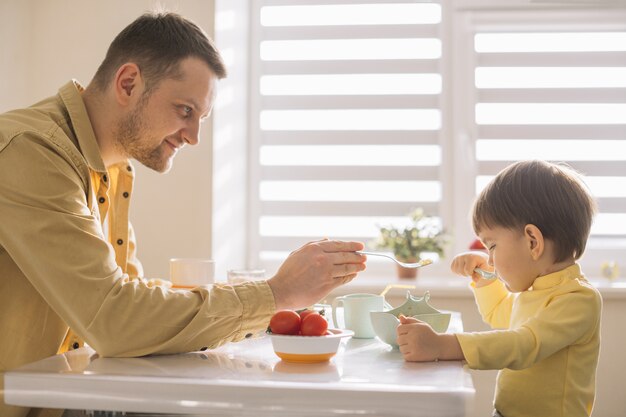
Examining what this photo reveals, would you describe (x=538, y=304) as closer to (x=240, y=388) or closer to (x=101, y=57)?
(x=240, y=388)

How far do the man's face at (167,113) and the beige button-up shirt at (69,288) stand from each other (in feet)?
0.84

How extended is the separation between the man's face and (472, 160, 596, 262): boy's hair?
74 cm

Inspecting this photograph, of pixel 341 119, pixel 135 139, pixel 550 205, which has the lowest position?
pixel 550 205

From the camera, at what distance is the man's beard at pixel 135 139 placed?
1867 millimetres

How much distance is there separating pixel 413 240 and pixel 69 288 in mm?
2131

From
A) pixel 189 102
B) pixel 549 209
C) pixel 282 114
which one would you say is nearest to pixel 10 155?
pixel 189 102

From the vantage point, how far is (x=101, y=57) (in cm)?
312

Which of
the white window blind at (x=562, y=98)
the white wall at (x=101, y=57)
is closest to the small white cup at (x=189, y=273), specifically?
the white wall at (x=101, y=57)

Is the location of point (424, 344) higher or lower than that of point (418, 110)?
lower

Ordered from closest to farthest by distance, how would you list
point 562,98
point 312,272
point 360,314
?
1. point 312,272
2. point 360,314
3. point 562,98

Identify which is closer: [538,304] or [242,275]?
[538,304]

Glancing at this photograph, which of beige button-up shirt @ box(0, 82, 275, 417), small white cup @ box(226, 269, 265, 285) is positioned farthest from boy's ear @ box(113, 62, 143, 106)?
small white cup @ box(226, 269, 265, 285)

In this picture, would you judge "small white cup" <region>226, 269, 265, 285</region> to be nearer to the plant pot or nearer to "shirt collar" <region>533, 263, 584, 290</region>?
"shirt collar" <region>533, 263, 584, 290</region>

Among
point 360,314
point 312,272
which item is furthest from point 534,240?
point 312,272
